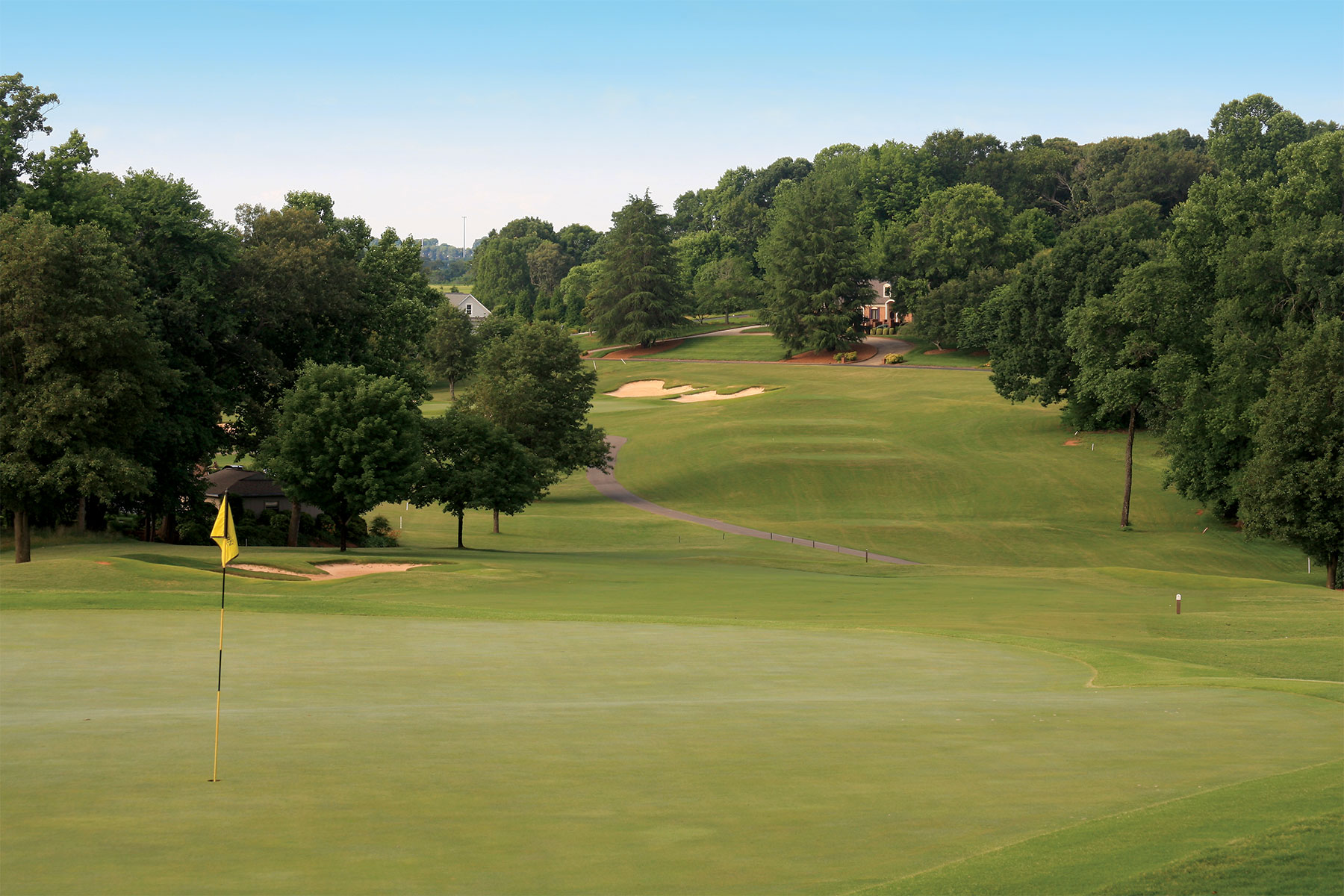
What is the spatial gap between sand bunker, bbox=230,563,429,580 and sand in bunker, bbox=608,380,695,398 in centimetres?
6902

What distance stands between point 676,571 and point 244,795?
2979 cm

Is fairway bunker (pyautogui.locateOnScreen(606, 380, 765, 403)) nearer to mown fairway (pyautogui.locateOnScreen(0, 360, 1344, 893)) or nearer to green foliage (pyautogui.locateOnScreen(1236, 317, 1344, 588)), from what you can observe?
green foliage (pyautogui.locateOnScreen(1236, 317, 1344, 588))

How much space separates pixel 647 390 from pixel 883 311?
5733 cm

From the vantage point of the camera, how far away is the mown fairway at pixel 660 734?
8961 mm

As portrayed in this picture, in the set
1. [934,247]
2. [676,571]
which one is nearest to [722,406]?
[934,247]

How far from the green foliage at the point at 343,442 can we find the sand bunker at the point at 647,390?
211ft

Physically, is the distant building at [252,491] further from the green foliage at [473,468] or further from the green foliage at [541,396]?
the green foliage at [541,396]

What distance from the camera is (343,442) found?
1591 inches

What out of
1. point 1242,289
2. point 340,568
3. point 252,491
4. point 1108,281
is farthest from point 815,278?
point 340,568

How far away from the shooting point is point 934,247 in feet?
405

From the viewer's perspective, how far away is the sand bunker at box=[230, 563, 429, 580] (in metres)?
35.1

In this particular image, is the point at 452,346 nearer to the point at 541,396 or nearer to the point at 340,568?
the point at 541,396

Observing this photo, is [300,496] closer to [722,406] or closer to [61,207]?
[61,207]

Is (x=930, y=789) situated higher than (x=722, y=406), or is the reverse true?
(x=722, y=406)
